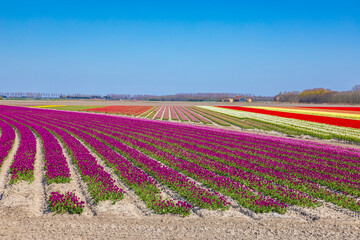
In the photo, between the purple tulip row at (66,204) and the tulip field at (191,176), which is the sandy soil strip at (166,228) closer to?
the purple tulip row at (66,204)

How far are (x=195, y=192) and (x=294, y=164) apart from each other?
7246 millimetres

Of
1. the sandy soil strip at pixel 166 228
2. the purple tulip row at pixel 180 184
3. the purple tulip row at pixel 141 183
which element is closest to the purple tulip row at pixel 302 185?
the sandy soil strip at pixel 166 228

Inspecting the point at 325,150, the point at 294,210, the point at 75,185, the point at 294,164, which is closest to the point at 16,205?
the point at 75,185

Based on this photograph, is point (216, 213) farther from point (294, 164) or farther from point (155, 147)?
point (155, 147)

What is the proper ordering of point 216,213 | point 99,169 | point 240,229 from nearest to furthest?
point 240,229 → point 216,213 → point 99,169

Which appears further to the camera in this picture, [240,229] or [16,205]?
[16,205]

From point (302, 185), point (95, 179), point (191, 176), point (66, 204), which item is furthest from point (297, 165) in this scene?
point (66, 204)

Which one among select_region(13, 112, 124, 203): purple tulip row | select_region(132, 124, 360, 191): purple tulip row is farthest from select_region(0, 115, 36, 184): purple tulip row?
select_region(132, 124, 360, 191): purple tulip row

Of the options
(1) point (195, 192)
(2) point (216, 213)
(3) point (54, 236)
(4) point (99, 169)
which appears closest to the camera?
(3) point (54, 236)

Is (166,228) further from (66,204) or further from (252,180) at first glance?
(252,180)

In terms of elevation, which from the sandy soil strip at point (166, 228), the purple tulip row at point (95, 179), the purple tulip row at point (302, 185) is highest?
the purple tulip row at point (95, 179)

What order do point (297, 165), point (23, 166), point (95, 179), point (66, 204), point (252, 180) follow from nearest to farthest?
point (66, 204), point (95, 179), point (252, 180), point (23, 166), point (297, 165)

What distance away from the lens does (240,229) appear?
26.7 ft

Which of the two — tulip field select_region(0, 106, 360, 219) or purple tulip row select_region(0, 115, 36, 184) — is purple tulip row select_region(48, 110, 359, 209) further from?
purple tulip row select_region(0, 115, 36, 184)
